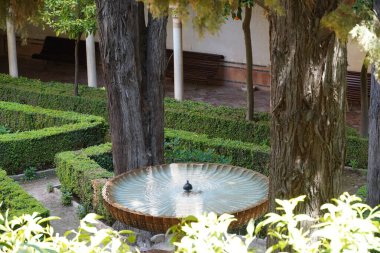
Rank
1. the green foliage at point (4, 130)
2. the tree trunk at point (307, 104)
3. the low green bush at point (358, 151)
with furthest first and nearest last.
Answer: the green foliage at point (4, 130) < the low green bush at point (358, 151) < the tree trunk at point (307, 104)

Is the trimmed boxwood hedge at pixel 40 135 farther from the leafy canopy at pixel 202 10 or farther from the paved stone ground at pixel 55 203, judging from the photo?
the leafy canopy at pixel 202 10

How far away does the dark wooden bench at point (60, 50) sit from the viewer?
2152cm

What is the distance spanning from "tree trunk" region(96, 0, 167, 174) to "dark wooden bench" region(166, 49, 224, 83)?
10067 millimetres

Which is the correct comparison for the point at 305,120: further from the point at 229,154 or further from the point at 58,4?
the point at 58,4

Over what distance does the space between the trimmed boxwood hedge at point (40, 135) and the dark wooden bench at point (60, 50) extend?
8.11 meters

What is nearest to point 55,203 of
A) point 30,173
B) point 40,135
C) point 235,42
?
point 30,173

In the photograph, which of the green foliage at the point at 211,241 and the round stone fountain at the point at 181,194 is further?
the round stone fountain at the point at 181,194

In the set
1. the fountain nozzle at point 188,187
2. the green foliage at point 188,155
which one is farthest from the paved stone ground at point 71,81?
the green foliage at point 188,155

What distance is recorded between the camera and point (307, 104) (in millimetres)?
4012

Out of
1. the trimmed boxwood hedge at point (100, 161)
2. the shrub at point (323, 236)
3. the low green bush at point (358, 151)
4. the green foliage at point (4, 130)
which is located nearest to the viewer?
the shrub at point (323, 236)

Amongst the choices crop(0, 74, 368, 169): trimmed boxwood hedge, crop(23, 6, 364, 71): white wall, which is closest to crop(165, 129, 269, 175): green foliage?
crop(0, 74, 368, 169): trimmed boxwood hedge

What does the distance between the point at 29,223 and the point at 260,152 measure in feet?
25.9

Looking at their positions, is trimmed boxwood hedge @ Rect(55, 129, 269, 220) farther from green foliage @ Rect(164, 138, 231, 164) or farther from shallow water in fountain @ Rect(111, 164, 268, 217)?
shallow water in fountain @ Rect(111, 164, 268, 217)

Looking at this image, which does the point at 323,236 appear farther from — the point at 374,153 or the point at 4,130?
the point at 4,130
